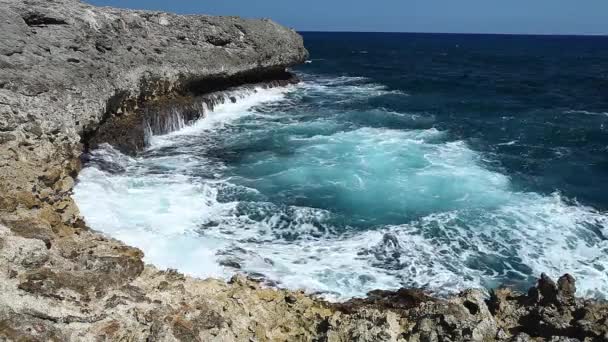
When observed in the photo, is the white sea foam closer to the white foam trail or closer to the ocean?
the ocean

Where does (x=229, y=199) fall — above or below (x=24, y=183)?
below

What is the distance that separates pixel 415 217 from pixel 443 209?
1.21m

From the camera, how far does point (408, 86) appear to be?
4422 cm

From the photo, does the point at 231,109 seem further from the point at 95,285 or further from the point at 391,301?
the point at 95,285

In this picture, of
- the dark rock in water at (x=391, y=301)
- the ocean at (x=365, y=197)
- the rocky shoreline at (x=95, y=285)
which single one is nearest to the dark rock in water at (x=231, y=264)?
the ocean at (x=365, y=197)

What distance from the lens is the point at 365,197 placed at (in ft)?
58.0

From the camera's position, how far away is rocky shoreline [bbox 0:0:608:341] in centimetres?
747

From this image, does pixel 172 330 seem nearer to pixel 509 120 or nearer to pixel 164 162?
pixel 164 162

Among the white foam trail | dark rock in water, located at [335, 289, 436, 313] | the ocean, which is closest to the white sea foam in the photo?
the ocean

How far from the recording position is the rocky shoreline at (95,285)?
747 centimetres

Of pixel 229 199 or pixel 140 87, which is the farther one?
pixel 140 87

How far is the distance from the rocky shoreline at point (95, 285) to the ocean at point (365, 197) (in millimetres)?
1744

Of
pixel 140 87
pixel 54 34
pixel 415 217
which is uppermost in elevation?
pixel 54 34

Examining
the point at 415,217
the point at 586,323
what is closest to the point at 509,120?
the point at 415,217
